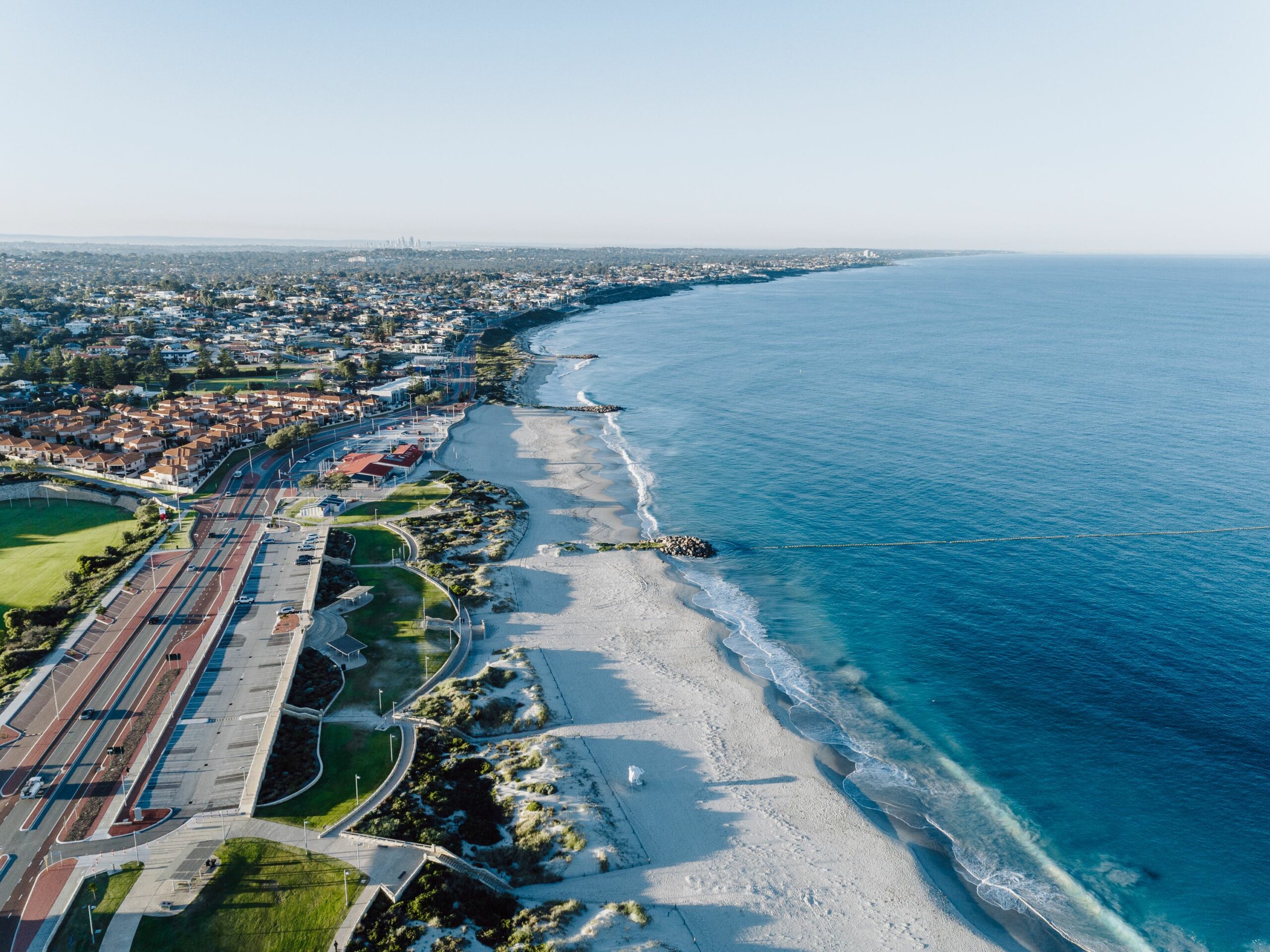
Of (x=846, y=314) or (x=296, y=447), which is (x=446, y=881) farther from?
(x=846, y=314)

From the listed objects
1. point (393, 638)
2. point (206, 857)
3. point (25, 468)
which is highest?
point (25, 468)

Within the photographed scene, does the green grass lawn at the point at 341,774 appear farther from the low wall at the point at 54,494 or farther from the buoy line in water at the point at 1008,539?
the low wall at the point at 54,494

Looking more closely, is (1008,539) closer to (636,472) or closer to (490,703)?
(636,472)

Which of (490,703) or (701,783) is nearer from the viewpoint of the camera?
(701,783)

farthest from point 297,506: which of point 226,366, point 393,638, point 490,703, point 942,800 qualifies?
point 226,366

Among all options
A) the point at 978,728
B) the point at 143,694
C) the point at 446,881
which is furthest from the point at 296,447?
the point at 978,728

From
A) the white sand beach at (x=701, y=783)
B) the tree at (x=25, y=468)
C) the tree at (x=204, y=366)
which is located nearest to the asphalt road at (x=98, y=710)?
the white sand beach at (x=701, y=783)
